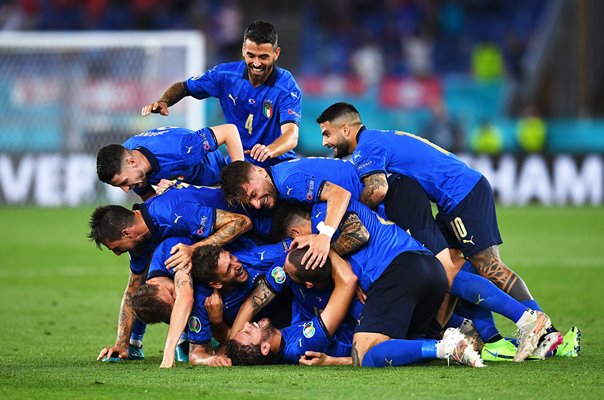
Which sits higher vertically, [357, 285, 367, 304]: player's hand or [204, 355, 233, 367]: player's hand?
[357, 285, 367, 304]: player's hand

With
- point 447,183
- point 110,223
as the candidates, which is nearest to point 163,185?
point 110,223

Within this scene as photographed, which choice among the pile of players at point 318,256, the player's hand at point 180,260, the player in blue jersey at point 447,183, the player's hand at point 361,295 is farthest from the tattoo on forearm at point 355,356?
the player in blue jersey at point 447,183

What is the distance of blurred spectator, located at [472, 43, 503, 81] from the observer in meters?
27.2

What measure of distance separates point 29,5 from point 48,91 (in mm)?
7096

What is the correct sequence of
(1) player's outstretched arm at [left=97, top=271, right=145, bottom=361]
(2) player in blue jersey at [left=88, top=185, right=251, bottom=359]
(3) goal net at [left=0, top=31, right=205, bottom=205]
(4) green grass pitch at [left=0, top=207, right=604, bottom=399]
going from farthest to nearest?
1. (3) goal net at [left=0, top=31, right=205, bottom=205]
2. (1) player's outstretched arm at [left=97, top=271, right=145, bottom=361]
3. (2) player in blue jersey at [left=88, top=185, right=251, bottom=359]
4. (4) green grass pitch at [left=0, top=207, right=604, bottom=399]

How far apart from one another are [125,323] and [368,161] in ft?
7.13

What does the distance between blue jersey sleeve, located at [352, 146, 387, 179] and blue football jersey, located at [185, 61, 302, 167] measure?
4.05 ft

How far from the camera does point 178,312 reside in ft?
24.6

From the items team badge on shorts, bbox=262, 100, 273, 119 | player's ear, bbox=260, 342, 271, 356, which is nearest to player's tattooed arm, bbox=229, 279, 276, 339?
player's ear, bbox=260, 342, 271, 356

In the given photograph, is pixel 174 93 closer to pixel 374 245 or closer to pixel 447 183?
pixel 447 183

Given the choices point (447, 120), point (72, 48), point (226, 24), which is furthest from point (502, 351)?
point (226, 24)

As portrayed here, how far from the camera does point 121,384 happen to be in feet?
21.9

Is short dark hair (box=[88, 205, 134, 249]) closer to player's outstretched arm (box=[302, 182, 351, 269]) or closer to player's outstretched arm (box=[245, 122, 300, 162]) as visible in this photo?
player's outstretched arm (box=[245, 122, 300, 162])

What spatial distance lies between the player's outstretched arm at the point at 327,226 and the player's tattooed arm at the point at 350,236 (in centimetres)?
16
